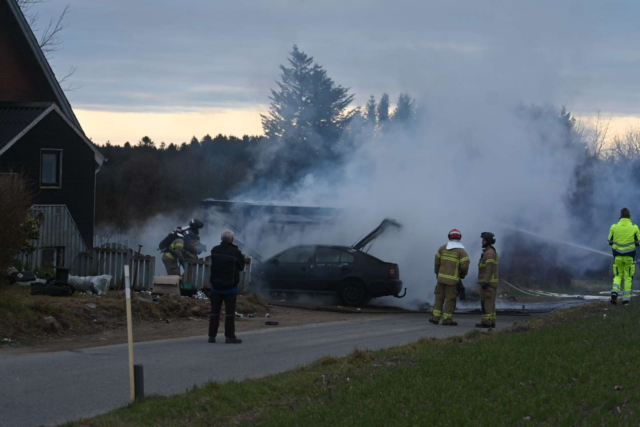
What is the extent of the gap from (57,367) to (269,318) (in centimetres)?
683

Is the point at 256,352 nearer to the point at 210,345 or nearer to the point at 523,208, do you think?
the point at 210,345

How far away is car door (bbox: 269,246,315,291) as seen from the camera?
60.7 ft

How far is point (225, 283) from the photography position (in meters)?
11.5

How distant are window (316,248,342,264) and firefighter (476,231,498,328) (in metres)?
4.75

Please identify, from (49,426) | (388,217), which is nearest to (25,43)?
(388,217)

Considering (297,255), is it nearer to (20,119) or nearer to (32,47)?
(20,119)

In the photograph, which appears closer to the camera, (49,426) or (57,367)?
(49,426)

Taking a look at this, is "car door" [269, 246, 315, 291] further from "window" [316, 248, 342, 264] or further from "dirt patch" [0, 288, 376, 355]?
"dirt patch" [0, 288, 376, 355]

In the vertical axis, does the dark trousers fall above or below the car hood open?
below

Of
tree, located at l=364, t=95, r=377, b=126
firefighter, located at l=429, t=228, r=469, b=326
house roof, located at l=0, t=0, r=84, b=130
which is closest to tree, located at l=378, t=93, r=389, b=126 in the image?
tree, located at l=364, t=95, r=377, b=126

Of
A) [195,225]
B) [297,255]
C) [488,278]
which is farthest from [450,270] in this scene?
Answer: [195,225]

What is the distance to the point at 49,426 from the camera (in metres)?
6.48

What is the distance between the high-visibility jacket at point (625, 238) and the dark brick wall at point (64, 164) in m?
15.5

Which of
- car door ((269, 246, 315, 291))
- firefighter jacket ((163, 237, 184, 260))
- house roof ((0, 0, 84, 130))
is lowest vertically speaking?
car door ((269, 246, 315, 291))
